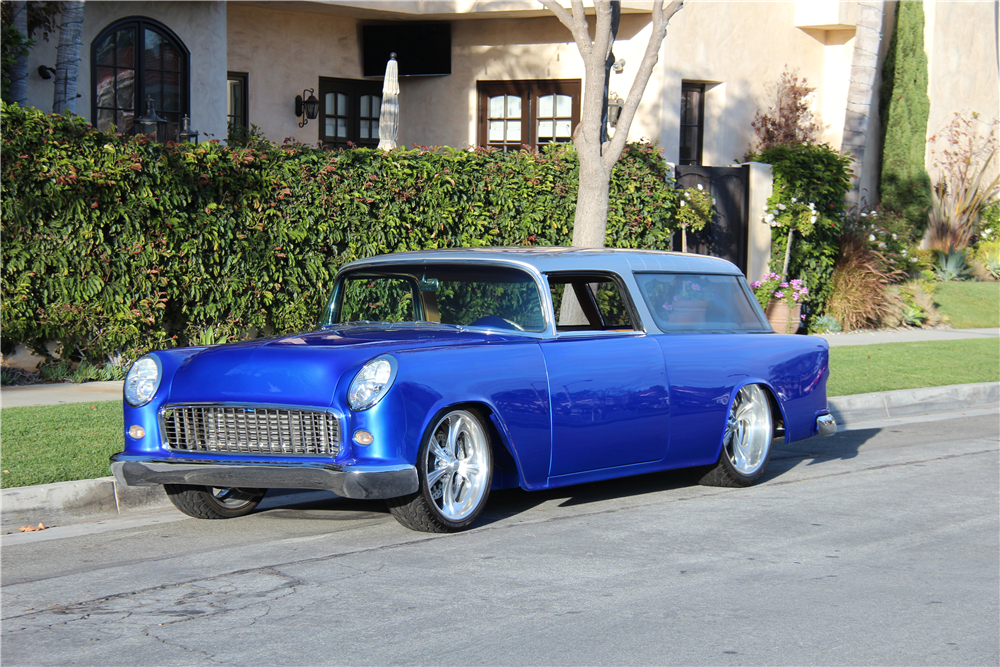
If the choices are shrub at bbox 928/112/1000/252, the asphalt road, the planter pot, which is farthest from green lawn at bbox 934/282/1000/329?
the asphalt road

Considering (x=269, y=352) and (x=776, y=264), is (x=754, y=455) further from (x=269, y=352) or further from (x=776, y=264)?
(x=776, y=264)

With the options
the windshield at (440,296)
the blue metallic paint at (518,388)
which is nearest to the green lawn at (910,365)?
the blue metallic paint at (518,388)

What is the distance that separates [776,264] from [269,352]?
12814mm

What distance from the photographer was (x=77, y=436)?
8180mm

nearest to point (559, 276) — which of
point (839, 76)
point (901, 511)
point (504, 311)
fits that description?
point (504, 311)

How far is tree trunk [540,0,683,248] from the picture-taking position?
12164 millimetres

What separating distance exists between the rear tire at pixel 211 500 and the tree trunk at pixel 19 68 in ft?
29.7

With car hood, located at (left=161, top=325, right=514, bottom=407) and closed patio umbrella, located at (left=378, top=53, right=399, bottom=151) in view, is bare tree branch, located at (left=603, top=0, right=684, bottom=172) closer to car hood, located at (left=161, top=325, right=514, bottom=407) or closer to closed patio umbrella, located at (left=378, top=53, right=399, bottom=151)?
closed patio umbrella, located at (left=378, top=53, right=399, bottom=151)

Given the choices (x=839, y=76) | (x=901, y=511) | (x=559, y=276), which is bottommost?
(x=901, y=511)

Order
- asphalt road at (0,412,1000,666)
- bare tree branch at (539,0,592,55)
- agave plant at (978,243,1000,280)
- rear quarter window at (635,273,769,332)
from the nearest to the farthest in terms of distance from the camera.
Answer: asphalt road at (0,412,1000,666)
rear quarter window at (635,273,769,332)
bare tree branch at (539,0,592,55)
agave plant at (978,243,1000,280)

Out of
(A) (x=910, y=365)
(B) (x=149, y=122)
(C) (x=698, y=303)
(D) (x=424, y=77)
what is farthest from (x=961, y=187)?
(C) (x=698, y=303)

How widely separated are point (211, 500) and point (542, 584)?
224cm

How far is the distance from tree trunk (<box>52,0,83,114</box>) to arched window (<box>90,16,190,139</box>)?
1.73 metres

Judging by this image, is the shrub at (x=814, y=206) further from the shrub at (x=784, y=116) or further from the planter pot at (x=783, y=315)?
the shrub at (x=784, y=116)
